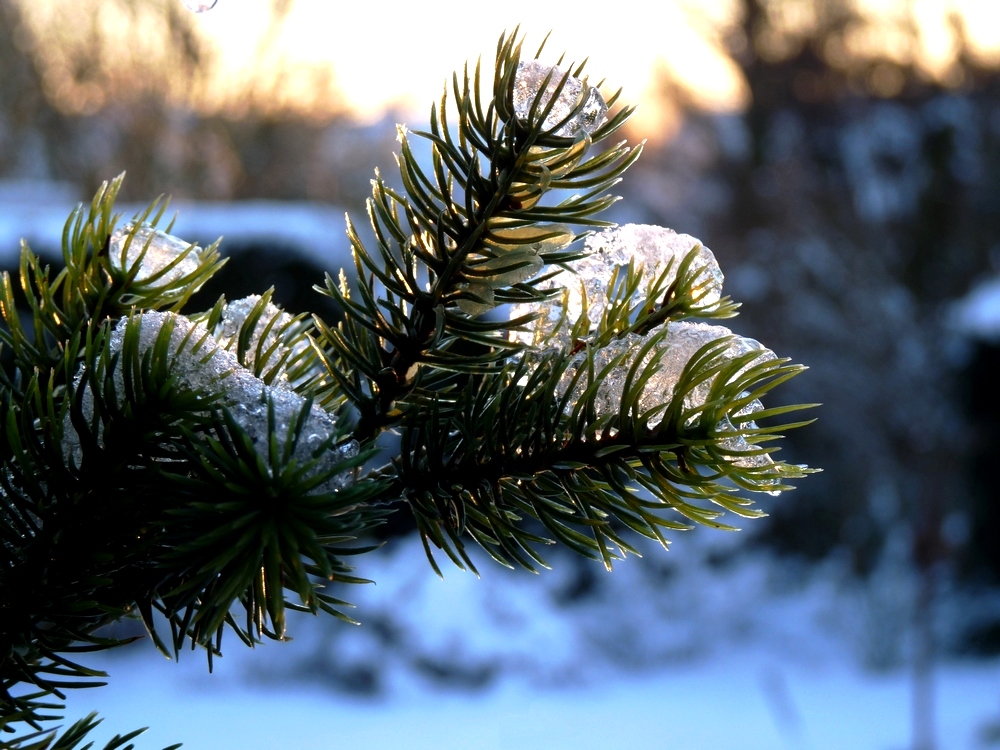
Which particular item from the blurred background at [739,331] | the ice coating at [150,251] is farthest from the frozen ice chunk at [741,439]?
the blurred background at [739,331]

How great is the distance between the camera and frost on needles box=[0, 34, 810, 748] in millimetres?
291

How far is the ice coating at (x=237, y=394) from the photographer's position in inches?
11.9

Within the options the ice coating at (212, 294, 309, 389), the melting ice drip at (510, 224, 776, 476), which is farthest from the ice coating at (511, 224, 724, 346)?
the ice coating at (212, 294, 309, 389)

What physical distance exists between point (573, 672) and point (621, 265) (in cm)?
363

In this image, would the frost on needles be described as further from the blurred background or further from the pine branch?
the blurred background

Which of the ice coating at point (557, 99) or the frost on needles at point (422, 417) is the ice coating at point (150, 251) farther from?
the ice coating at point (557, 99)

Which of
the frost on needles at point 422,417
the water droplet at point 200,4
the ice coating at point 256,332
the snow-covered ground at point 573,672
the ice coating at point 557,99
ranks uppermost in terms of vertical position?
the snow-covered ground at point 573,672

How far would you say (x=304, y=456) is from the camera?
0.29 meters

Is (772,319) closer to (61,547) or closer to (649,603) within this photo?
(649,603)

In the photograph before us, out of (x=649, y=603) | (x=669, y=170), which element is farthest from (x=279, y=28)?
(x=649, y=603)

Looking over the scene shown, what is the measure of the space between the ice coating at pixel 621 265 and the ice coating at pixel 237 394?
107mm

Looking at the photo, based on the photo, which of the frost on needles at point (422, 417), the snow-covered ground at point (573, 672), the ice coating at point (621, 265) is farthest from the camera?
the snow-covered ground at point (573, 672)

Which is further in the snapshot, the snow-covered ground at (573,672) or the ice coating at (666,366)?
the snow-covered ground at (573,672)

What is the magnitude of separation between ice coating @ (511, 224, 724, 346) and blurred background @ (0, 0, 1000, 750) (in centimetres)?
280
